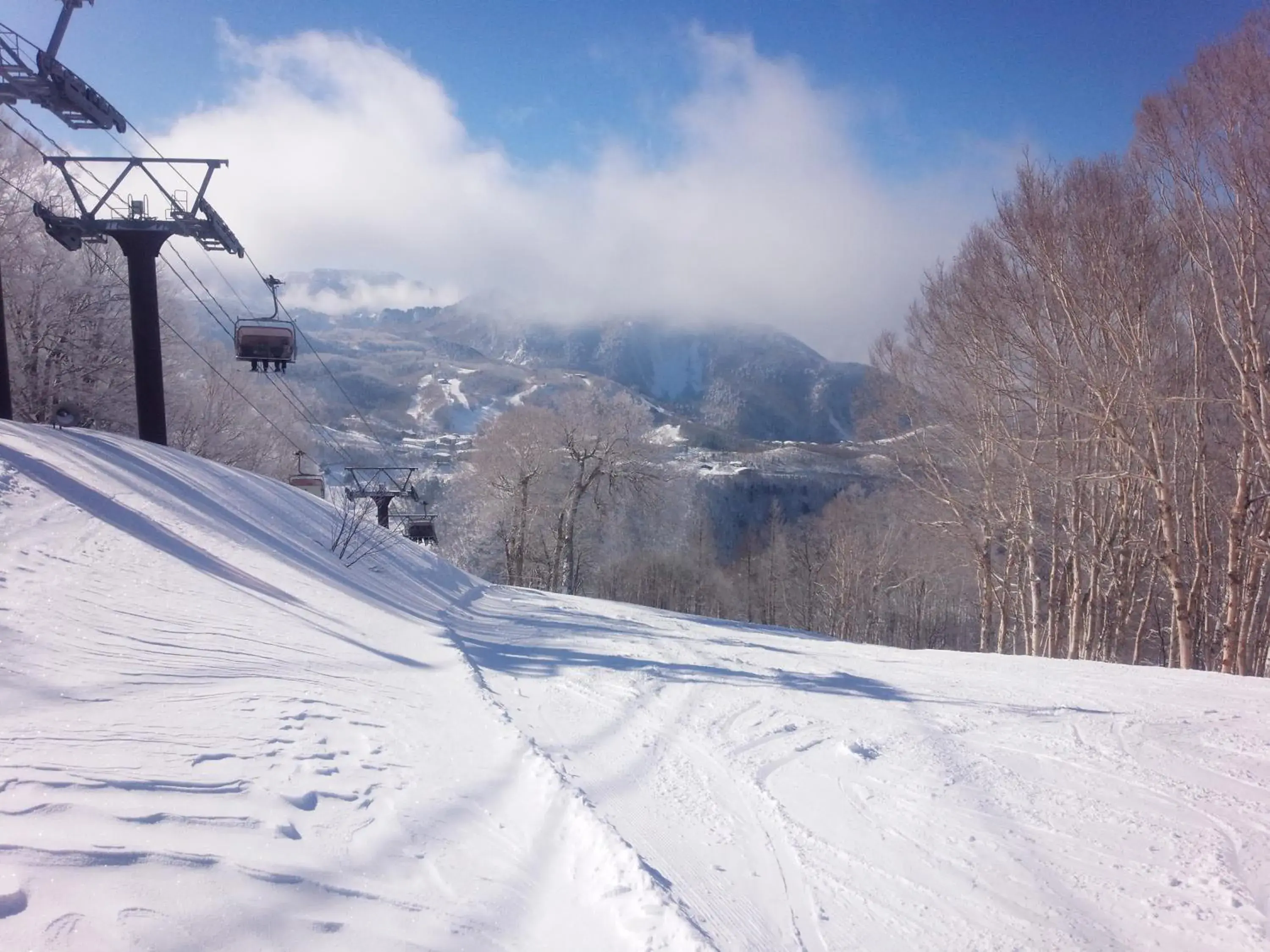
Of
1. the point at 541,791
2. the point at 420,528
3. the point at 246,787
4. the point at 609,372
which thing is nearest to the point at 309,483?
the point at 420,528

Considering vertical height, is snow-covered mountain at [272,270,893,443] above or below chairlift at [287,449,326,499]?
above

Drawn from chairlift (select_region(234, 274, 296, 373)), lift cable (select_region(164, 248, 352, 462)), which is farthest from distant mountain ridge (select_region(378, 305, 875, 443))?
chairlift (select_region(234, 274, 296, 373))

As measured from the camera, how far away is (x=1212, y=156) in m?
9.65

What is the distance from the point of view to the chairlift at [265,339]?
15.9 meters

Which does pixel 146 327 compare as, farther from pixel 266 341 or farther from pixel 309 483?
pixel 309 483

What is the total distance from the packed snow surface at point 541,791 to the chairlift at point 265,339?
9.00 meters

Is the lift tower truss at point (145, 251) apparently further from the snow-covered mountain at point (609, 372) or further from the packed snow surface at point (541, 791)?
the snow-covered mountain at point (609, 372)

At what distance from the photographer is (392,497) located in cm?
2277

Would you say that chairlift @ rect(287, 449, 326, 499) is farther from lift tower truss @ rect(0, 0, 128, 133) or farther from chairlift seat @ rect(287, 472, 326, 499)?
lift tower truss @ rect(0, 0, 128, 133)

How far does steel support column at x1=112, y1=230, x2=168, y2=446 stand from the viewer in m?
14.5

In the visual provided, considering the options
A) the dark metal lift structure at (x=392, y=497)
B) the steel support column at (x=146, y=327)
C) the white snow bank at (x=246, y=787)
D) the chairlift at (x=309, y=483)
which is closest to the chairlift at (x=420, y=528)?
the dark metal lift structure at (x=392, y=497)

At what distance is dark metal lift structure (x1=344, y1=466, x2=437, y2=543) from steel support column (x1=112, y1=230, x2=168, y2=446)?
5.05 meters

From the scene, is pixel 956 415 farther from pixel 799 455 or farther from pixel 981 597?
pixel 799 455

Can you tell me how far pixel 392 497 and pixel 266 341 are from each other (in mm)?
7560
